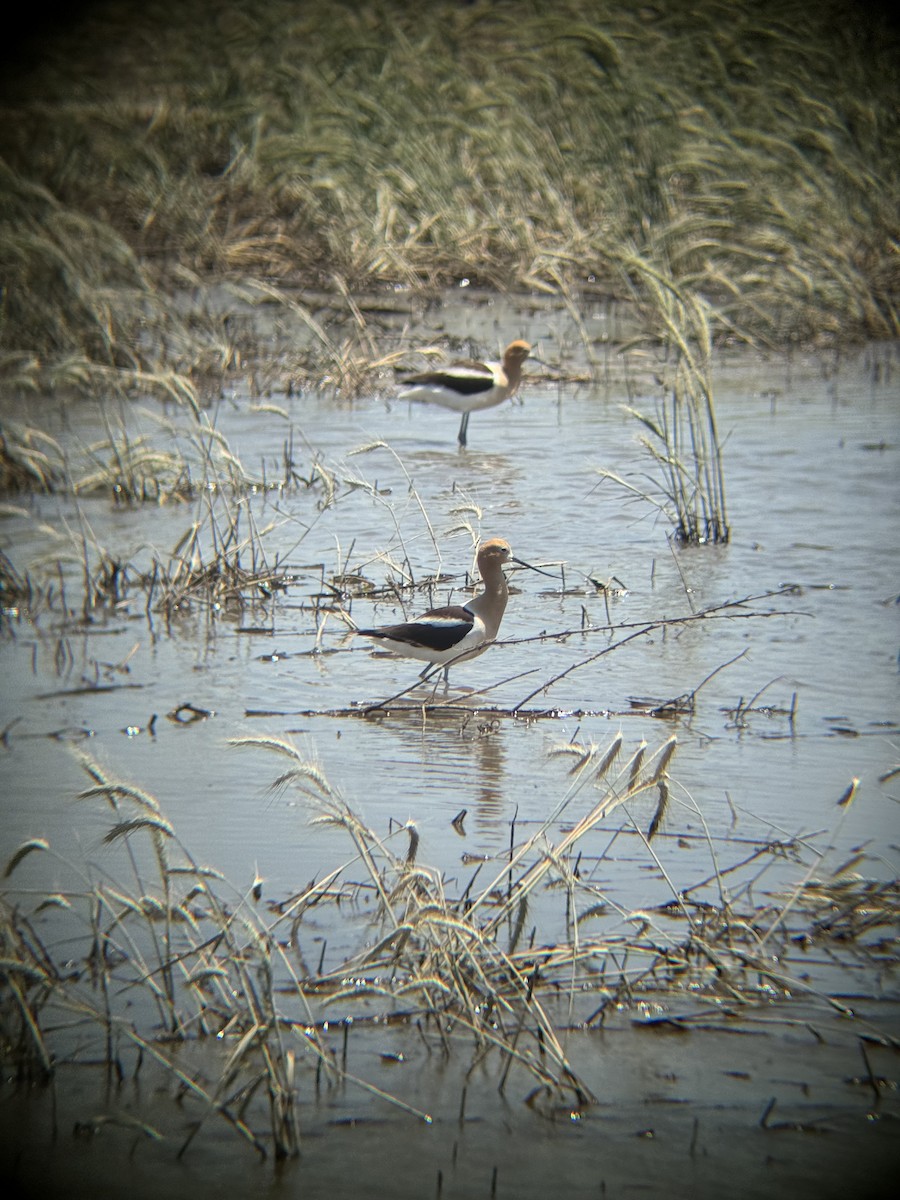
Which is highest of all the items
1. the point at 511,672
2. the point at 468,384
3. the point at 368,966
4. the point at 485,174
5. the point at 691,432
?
the point at 485,174

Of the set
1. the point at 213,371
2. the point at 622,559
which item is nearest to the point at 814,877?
the point at 622,559

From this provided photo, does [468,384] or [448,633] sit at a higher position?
[468,384]

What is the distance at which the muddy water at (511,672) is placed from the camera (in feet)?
13.6

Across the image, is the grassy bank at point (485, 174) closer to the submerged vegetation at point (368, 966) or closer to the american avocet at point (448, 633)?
the american avocet at point (448, 633)

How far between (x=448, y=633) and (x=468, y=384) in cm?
486

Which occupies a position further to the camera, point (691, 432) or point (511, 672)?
point (691, 432)

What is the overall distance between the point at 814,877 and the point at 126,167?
1308 cm

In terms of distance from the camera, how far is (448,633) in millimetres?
5402

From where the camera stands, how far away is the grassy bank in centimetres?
1212

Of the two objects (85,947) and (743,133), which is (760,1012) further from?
(743,133)

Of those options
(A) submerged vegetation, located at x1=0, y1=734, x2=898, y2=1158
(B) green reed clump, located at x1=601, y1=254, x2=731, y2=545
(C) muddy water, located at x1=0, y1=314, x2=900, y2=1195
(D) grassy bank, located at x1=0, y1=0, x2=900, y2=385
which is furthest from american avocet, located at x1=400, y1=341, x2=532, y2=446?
(A) submerged vegetation, located at x1=0, y1=734, x2=898, y2=1158

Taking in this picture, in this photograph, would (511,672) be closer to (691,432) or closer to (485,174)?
(691,432)

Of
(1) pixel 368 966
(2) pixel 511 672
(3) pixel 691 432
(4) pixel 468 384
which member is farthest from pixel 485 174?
(1) pixel 368 966

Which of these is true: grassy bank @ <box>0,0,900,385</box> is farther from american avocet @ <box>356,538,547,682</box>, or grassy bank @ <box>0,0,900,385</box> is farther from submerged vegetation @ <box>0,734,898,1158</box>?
submerged vegetation @ <box>0,734,898,1158</box>
